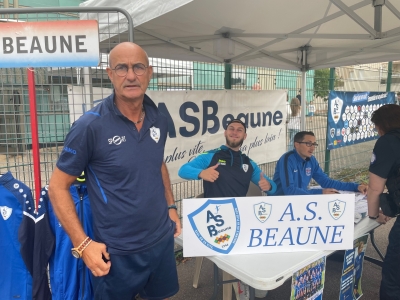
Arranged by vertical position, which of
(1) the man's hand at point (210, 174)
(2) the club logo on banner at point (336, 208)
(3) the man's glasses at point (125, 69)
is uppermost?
(3) the man's glasses at point (125, 69)

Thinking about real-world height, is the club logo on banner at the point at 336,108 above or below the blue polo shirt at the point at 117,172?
above

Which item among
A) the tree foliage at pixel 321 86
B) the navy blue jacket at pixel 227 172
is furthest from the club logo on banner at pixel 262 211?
the tree foliage at pixel 321 86

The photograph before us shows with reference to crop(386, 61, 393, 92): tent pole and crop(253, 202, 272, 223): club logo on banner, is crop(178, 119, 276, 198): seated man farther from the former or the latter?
crop(386, 61, 393, 92): tent pole

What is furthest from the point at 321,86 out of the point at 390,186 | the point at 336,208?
the point at 336,208

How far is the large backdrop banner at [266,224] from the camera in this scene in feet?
6.06

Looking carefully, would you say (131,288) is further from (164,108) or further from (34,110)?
(164,108)

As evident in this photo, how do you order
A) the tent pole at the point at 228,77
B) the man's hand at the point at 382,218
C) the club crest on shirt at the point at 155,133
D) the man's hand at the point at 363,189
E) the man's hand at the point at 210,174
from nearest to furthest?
the club crest on shirt at the point at 155,133
the man's hand at the point at 382,218
the man's hand at the point at 210,174
the man's hand at the point at 363,189
the tent pole at the point at 228,77

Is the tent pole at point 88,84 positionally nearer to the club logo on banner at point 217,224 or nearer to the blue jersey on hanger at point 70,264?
the blue jersey on hanger at point 70,264

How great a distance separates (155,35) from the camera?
2965 mm

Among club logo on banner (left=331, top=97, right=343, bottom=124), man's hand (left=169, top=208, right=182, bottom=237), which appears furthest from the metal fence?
man's hand (left=169, top=208, right=182, bottom=237)

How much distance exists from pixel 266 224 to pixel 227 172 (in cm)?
86

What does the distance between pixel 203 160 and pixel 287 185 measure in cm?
82

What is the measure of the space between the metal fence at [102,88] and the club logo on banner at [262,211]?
1282mm

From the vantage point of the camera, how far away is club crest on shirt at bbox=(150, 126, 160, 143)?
1650 mm
